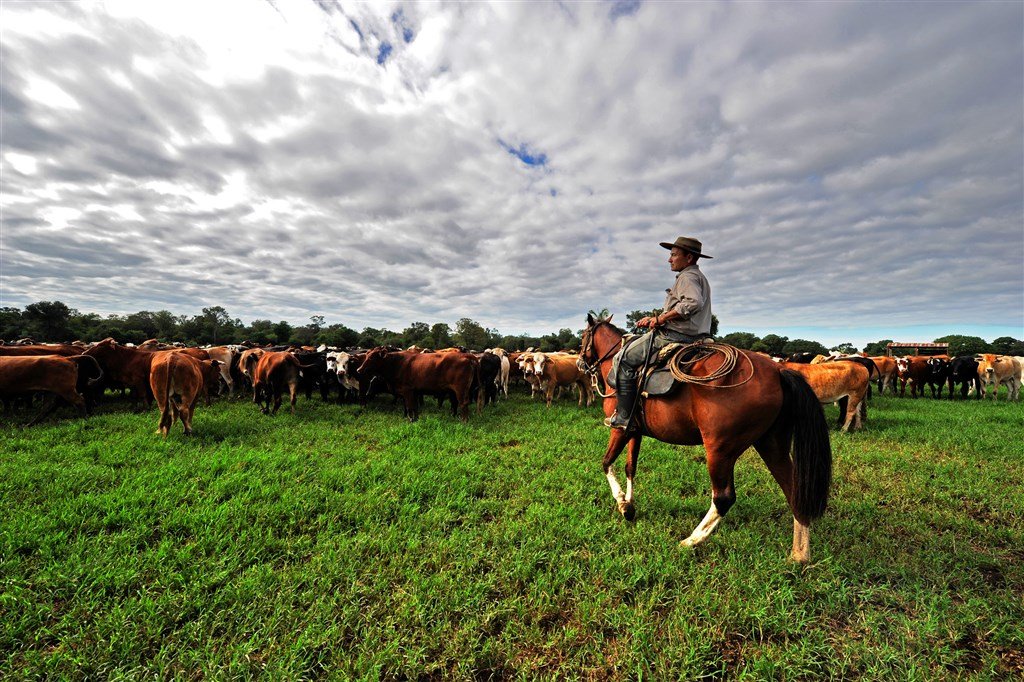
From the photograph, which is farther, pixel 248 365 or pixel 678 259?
pixel 248 365

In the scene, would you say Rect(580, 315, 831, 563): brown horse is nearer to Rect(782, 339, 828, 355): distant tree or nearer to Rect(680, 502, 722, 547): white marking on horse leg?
Rect(680, 502, 722, 547): white marking on horse leg

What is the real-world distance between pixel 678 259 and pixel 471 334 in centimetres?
8147

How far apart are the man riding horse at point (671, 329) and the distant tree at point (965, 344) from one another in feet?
244

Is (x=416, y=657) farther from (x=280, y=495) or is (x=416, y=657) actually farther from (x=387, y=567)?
(x=280, y=495)

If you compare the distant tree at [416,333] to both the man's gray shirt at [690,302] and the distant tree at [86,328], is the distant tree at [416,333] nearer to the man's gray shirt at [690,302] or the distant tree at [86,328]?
the distant tree at [86,328]

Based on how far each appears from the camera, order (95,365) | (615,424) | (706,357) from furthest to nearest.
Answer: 1. (95,365)
2. (615,424)
3. (706,357)

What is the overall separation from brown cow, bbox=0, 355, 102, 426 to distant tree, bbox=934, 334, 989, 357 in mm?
81876

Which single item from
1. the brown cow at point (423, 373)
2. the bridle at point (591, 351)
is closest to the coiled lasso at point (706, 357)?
the bridle at point (591, 351)

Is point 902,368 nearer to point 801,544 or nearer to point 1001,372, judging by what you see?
point 1001,372

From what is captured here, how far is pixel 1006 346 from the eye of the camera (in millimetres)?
53969

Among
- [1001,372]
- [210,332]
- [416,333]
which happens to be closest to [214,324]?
[210,332]

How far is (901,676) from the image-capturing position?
2361 millimetres

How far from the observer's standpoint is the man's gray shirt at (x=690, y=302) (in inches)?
162

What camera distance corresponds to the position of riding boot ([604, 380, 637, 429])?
4.38 m
